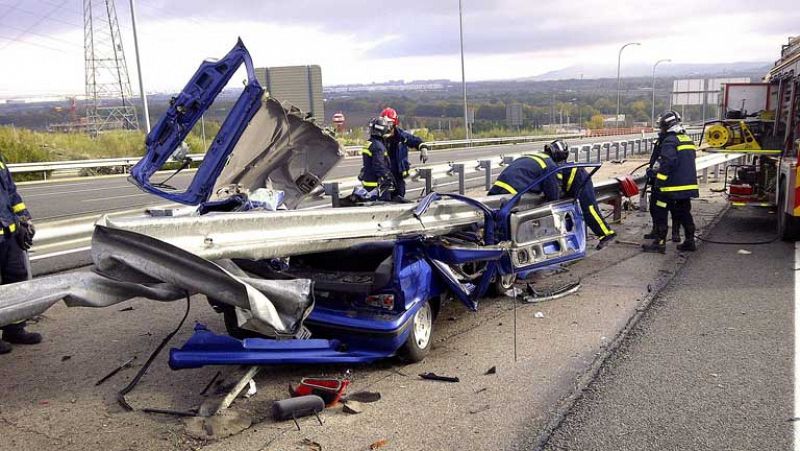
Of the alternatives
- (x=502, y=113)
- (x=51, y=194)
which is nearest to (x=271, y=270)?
(x=51, y=194)

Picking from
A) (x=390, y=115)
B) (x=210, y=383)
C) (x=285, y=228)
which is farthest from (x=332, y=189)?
(x=285, y=228)

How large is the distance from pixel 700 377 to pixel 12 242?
5.32 m

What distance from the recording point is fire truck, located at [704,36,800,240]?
360 inches

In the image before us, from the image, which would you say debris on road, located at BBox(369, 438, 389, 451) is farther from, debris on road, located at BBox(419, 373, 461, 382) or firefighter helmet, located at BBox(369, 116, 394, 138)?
firefighter helmet, located at BBox(369, 116, 394, 138)

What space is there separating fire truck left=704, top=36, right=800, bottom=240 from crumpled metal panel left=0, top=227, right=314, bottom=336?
7615 mm

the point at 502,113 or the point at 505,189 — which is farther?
the point at 502,113

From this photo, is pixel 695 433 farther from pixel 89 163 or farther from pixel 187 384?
pixel 89 163

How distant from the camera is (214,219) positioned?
3.76m

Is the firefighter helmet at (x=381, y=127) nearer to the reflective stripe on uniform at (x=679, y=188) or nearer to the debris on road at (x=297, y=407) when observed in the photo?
the reflective stripe on uniform at (x=679, y=188)

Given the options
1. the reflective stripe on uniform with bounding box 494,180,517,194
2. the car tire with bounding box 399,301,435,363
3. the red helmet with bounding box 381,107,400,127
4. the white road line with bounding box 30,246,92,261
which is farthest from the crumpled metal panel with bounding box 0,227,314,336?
the white road line with bounding box 30,246,92,261

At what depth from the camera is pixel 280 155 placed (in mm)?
7160

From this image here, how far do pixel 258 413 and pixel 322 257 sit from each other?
1442 mm

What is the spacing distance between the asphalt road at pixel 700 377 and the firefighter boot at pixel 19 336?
13.8 feet

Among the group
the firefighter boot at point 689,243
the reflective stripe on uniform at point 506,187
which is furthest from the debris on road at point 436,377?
the firefighter boot at point 689,243
